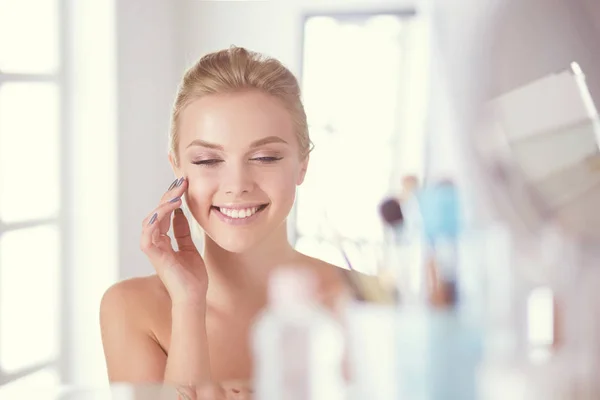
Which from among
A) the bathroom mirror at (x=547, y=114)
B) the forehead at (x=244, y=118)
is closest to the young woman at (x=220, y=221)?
the forehead at (x=244, y=118)

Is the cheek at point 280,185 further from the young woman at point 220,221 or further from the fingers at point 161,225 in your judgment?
the fingers at point 161,225

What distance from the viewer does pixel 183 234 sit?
40.7 inches

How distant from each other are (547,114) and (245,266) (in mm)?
419

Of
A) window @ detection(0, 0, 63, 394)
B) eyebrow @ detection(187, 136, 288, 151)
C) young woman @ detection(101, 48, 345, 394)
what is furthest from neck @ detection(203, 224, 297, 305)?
window @ detection(0, 0, 63, 394)

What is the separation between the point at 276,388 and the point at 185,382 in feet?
0.60

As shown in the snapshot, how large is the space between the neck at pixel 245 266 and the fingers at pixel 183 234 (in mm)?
19

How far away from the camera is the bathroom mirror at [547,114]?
1.04m

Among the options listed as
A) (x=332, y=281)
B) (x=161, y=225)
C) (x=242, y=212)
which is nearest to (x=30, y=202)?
(x=161, y=225)

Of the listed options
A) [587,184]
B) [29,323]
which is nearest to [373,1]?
[587,184]

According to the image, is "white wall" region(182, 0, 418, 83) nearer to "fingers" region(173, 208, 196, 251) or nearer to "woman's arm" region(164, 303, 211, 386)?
"fingers" region(173, 208, 196, 251)

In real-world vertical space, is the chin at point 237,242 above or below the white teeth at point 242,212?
below

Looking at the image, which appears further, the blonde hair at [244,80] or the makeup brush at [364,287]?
the blonde hair at [244,80]

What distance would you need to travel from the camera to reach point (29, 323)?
3.56 feet

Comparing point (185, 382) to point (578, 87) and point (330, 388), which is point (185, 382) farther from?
point (578, 87)
